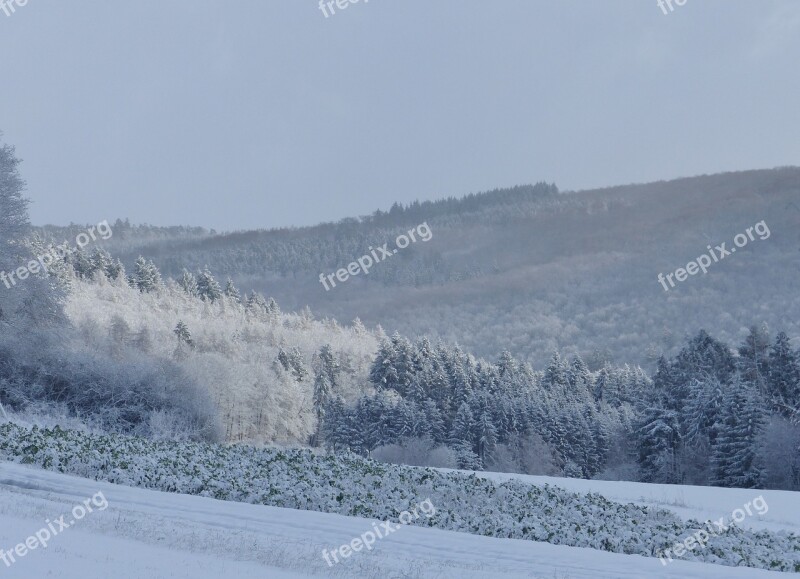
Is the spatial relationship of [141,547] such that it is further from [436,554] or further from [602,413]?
[602,413]

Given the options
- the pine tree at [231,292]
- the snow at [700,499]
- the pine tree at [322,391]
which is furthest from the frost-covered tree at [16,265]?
the pine tree at [231,292]

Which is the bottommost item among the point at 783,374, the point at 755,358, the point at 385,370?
the point at 783,374

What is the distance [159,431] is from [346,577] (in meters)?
24.6

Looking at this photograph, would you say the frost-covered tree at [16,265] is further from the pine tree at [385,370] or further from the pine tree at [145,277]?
the pine tree at [145,277]

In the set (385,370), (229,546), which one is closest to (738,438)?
(385,370)

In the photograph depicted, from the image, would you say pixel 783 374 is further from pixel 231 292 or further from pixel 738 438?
pixel 231 292

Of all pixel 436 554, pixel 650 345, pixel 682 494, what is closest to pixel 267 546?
pixel 436 554

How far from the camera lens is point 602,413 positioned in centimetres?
7381

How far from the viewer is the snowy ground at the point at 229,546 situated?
985 centimetres

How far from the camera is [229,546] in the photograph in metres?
12.2

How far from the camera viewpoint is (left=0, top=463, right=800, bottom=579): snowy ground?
9.85 metres

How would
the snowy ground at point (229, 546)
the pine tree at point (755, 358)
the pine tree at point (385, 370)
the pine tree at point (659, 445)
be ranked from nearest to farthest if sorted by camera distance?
the snowy ground at point (229, 546), the pine tree at point (659, 445), the pine tree at point (755, 358), the pine tree at point (385, 370)

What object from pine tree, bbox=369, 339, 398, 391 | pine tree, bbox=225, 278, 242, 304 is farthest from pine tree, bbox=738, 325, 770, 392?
pine tree, bbox=225, 278, 242, 304

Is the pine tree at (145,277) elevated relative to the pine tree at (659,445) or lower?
elevated
